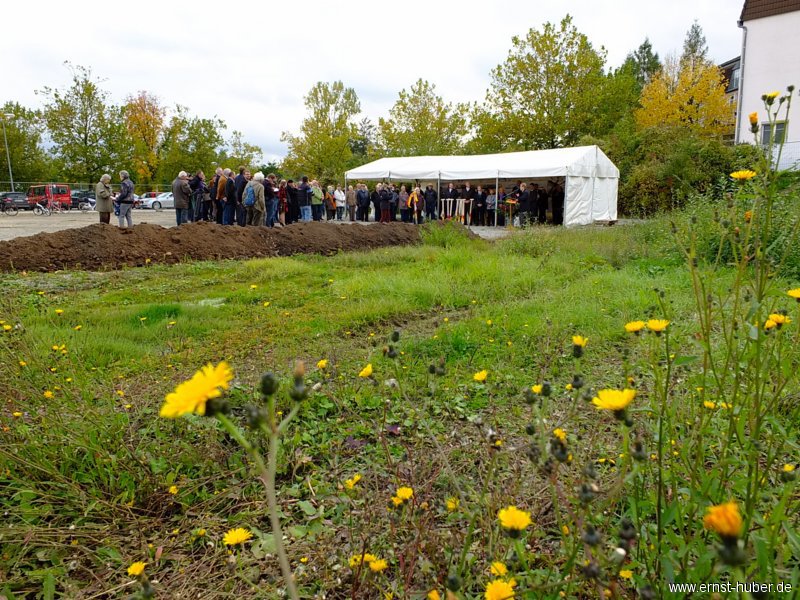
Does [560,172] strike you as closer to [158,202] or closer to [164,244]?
[164,244]

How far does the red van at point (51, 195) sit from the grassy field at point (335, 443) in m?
29.2

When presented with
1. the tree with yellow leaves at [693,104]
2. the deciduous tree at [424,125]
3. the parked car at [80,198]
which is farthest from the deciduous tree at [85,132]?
the tree with yellow leaves at [693,104]

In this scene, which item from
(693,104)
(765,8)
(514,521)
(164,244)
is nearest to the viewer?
(514,521)

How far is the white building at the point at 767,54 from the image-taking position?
2373cm

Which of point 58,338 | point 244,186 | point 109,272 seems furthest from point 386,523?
point 244,186

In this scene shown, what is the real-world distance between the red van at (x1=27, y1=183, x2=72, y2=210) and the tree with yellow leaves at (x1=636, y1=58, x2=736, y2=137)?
34605 mm

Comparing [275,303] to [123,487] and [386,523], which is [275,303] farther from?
[386,523]

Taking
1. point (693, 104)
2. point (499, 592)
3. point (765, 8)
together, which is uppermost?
point (765, 8)

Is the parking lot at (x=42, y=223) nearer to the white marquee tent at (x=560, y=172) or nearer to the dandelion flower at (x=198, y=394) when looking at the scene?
the white marquee tent at (x=560, y=172)

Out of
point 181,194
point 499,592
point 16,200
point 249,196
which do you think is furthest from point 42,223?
point 499,592

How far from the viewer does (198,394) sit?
0.81m

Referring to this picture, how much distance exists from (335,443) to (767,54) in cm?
2972

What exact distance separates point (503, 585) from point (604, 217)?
21.9 m

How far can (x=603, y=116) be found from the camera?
111ft
